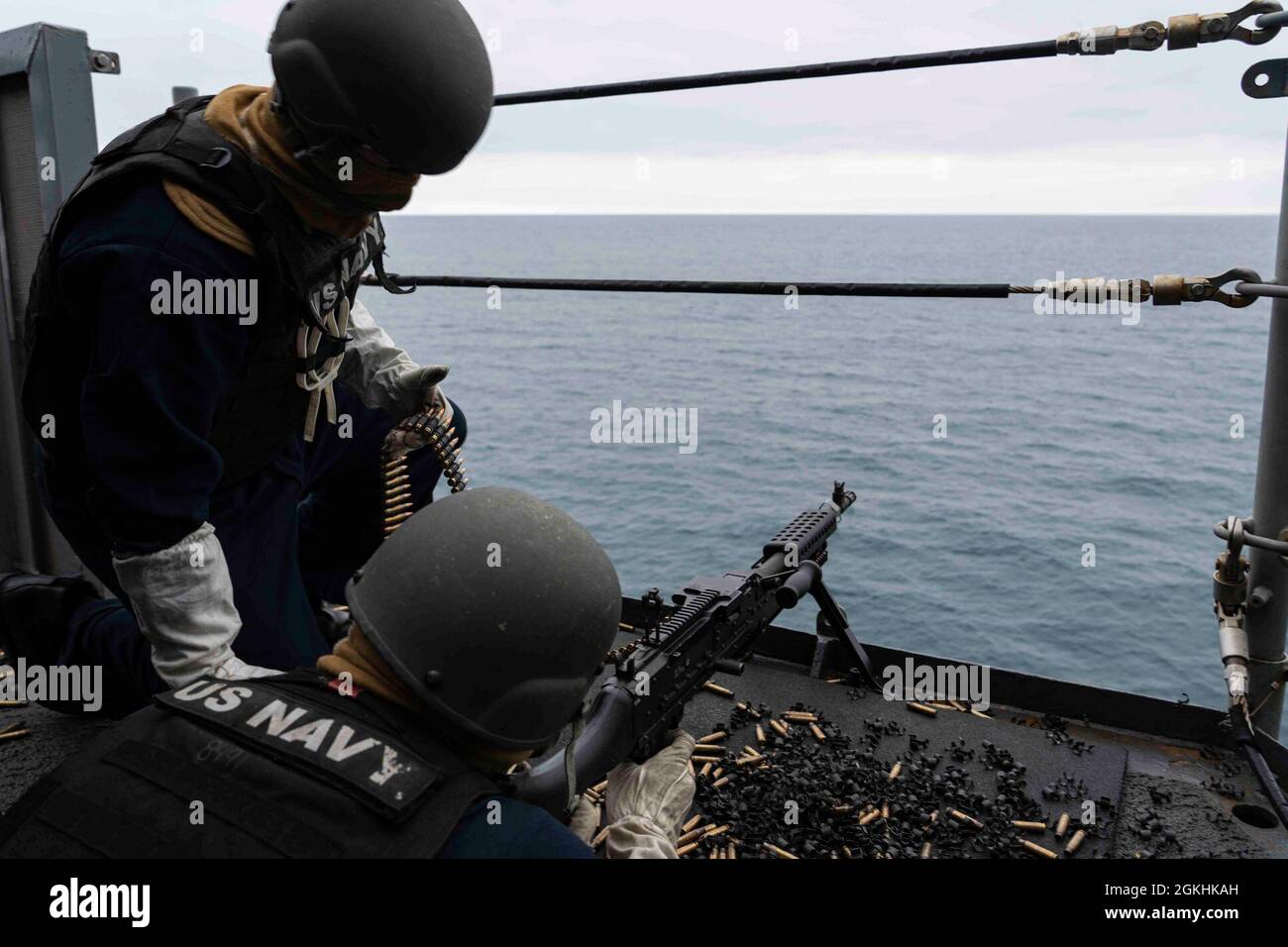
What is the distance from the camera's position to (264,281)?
88.1 inches

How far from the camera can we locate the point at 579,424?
106ft

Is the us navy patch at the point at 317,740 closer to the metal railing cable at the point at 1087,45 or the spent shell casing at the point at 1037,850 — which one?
the spent shell casing at the point at 1037,850

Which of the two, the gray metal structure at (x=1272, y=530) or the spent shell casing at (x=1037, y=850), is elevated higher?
the gray metal structure at (x=1272, y=530)

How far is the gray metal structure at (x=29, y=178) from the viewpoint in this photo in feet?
10.7

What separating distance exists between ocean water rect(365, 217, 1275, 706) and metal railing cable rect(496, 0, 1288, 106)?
7.32 meters

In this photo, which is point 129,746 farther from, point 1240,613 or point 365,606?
point 1240,613

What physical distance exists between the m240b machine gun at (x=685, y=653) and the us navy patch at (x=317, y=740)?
60 cm

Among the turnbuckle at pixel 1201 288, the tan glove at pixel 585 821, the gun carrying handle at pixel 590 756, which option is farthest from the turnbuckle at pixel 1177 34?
the tan glove at pixel 585 821

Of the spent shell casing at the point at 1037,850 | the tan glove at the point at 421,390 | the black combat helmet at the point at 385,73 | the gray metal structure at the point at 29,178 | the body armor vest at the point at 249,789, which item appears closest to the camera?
the body armor vest at the point at 249,789

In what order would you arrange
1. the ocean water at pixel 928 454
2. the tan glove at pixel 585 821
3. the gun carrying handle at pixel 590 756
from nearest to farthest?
the gun carrying handle at pixel 590 756 → the tan glove at pixel 585 821 → the ocean water at pixel 928 454

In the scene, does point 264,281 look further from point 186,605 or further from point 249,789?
point 249,789

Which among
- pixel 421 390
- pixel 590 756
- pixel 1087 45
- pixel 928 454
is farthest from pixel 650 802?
pixel 928 454

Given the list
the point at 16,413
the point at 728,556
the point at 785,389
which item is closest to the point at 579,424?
the point at 785,389
